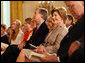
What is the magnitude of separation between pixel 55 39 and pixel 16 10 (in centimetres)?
1131

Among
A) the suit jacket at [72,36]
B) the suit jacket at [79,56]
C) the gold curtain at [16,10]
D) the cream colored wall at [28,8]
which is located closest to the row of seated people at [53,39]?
the suit jacket at [72,36]

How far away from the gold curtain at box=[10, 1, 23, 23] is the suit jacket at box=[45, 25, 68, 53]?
1069cm

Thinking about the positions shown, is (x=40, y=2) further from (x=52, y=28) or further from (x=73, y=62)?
(x=73, y=62)

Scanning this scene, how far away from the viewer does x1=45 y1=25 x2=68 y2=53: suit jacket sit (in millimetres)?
2912

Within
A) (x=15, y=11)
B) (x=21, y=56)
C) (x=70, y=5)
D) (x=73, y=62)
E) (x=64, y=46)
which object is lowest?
(x=15, y=11)

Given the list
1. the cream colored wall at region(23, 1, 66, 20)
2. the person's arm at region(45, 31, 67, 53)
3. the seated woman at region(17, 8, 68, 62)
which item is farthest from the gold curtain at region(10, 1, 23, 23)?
the person's arm at region(45, 31, 67, 53)

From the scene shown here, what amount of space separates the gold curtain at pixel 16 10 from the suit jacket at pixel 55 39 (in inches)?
421

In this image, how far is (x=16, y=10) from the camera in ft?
46.1

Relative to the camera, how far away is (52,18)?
10.2 feet

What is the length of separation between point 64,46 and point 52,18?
0.85 metres

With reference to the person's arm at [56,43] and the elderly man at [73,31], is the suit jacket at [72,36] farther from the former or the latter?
the person's arm at [56,43]

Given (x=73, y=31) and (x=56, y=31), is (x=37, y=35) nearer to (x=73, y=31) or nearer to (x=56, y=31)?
(x=56, y=31)

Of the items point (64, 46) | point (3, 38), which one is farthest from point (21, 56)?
point (3, 38)

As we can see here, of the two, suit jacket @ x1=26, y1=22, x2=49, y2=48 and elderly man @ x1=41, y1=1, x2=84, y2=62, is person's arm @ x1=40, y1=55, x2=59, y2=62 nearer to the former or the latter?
elderly man @ x1=41, y1=1, x2=84, y2=62
